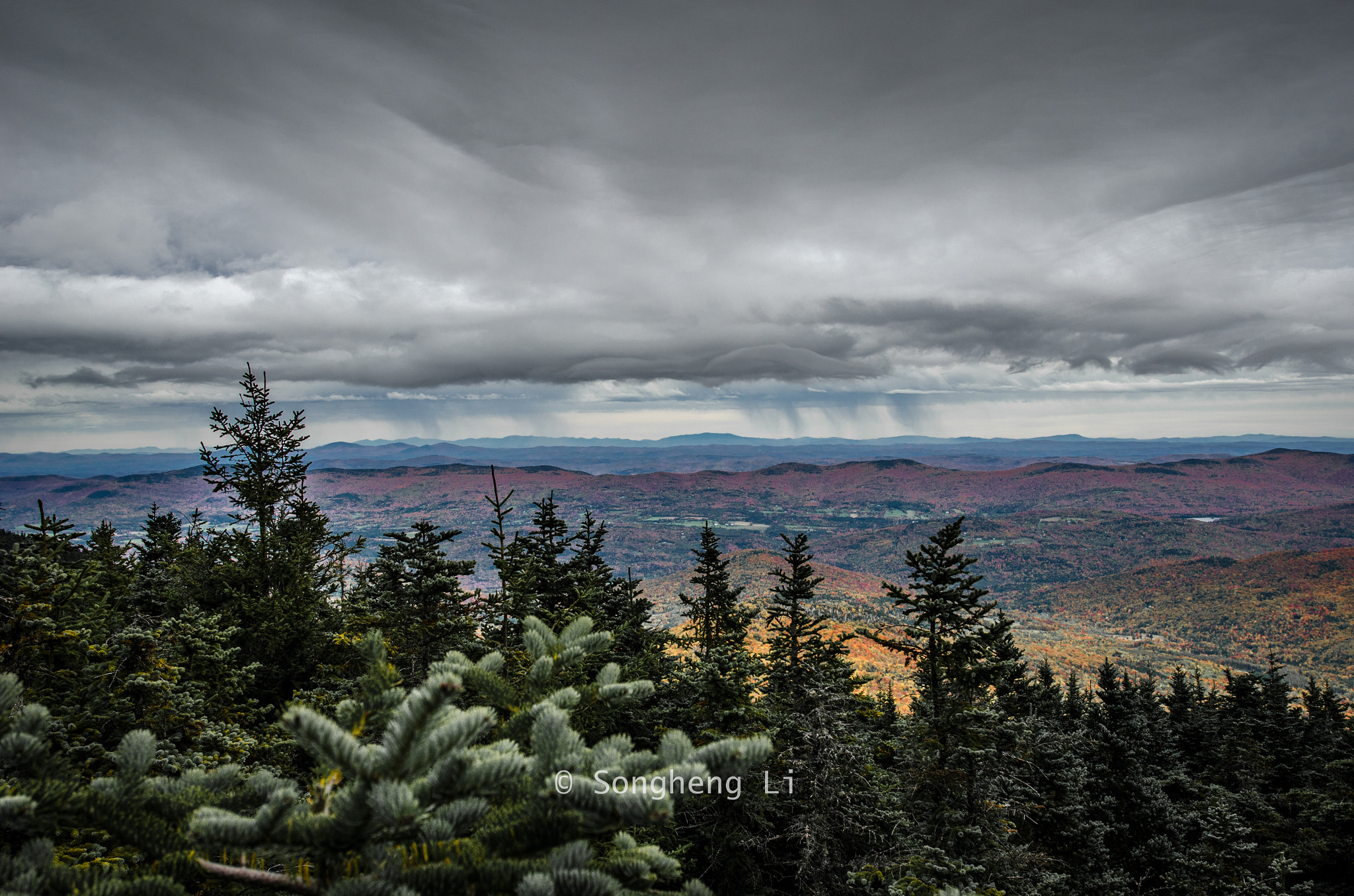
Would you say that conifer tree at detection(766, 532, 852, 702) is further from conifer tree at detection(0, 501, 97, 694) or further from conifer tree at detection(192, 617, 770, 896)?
conifer tree at detection(0, 501, 97, 694)

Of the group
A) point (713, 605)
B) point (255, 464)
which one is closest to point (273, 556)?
point (255, 464)

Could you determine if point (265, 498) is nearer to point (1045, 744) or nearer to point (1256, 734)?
point (1045, 744)

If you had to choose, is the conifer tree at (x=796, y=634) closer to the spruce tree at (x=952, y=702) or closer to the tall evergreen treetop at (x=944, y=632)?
the tall evergreen treetop at (x=944, y=632)

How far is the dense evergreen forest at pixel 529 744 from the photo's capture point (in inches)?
99.6

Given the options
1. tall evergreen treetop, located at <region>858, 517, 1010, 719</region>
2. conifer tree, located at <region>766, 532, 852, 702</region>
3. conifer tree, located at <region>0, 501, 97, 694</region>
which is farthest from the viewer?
conifer tree, located at <region>766, 532, 852, 702</region>

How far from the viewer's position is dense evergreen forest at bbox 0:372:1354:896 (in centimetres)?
253

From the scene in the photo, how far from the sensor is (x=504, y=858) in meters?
2.63

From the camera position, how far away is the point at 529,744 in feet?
12.0

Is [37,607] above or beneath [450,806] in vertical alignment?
beneath

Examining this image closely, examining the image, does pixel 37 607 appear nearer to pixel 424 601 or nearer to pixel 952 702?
pixel 424 601

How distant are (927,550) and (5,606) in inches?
788

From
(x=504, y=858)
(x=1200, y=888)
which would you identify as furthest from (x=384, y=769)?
(x=1200, y=888)

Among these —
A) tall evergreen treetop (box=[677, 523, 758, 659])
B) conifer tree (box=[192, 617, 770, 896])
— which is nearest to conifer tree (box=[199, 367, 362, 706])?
tall evergreen treetop (box=[677, 523, 758, 659])

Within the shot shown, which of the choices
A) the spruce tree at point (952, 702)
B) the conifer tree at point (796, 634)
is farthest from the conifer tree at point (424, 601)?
the spruce tree at point (952, 702)
